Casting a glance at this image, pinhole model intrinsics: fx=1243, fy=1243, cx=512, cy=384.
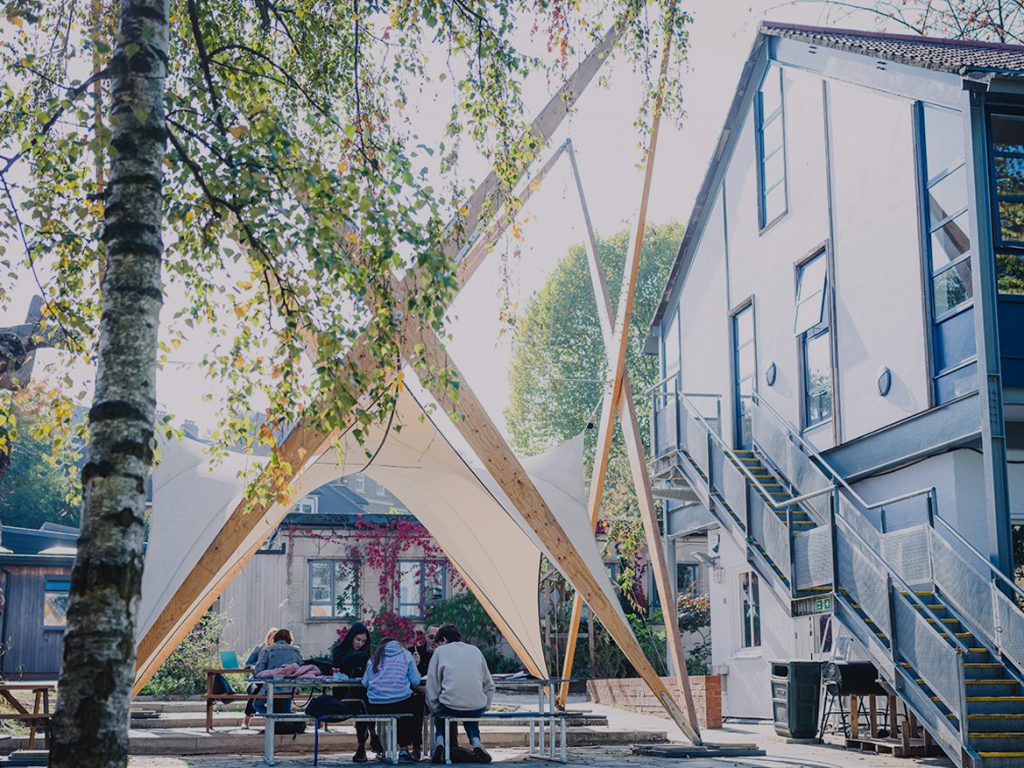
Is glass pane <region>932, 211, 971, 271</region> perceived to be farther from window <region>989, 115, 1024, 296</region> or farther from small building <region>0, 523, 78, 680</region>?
small building <region>0, 523, 78, 680</region>

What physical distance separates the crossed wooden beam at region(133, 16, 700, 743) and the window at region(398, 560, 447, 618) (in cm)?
1526

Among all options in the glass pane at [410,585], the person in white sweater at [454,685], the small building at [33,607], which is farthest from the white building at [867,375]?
the small building at [33,607]

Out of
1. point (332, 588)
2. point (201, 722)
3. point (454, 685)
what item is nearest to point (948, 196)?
point (454, 685)

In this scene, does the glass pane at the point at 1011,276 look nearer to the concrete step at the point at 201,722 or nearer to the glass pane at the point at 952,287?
the glass pane at the point at 952,287

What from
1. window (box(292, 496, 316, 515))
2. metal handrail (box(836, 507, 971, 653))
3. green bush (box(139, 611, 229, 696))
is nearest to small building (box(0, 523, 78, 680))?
green bush (box(139, 611, 229, 696))

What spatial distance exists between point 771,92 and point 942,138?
6705mm

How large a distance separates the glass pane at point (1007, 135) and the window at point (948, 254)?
461 mm

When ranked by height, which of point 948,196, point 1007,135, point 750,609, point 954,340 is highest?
point 1007,135

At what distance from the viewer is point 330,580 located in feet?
102

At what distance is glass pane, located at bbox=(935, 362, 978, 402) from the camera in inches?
587

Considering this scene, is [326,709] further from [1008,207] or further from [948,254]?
[1008,207]

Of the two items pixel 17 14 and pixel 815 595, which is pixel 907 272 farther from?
pixel 17 14

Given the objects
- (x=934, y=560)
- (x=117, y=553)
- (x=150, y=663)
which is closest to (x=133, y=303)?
(x=117, y=553)

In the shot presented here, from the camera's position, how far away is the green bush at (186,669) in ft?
81.1
